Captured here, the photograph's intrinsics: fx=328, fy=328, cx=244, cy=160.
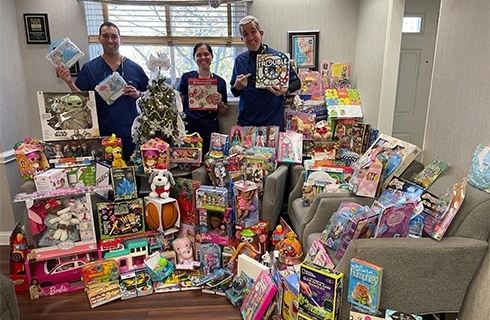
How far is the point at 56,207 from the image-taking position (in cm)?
234

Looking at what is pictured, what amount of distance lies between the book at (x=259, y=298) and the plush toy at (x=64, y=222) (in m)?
1.34

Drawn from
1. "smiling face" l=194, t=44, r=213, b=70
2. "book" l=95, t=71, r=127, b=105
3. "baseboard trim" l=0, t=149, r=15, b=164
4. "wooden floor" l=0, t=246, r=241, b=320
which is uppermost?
"smiling face" l=194, t=44, r=213, b=70

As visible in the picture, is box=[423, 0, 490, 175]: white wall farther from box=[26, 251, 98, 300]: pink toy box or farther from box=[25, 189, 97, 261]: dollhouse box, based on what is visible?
box=[26, 251, 98, 300]: pink toy box

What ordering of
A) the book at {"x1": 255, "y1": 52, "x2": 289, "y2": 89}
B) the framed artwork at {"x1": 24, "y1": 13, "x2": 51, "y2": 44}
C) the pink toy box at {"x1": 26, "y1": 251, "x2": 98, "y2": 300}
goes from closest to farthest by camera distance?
the pink toy box at {"x1": 26, "y1": 251, "x2": 98, "y2": 300} → the book at {"x1": 255, "y1": 52, "x2": 289, "y2": 89} → the framed artwork at {"x1": 24, "y1": 13, "x2": 51, "y2": 44}

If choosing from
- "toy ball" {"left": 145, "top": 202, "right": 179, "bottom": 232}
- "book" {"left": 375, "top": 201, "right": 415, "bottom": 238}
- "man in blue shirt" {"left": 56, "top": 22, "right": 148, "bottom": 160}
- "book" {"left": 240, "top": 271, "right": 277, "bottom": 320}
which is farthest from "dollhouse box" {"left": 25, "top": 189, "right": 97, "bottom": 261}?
"book" {"left": 375, "top": 201, "right": 415, "bottom": 238}

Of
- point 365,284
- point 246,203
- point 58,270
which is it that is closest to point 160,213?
point 246,203

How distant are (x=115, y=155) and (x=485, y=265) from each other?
239cm

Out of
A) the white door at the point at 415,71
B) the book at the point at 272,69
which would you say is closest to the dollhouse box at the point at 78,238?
the book at the point at 272,69

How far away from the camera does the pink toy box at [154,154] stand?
2479mm

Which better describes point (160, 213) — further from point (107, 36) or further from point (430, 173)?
point (430, 173)

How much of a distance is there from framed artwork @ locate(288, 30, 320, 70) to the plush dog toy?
74.4 inches

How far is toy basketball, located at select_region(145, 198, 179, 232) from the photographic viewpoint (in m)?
2.43

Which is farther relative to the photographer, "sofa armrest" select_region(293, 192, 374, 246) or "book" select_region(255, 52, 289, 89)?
"book" select_region(255, 52, 289, 89)

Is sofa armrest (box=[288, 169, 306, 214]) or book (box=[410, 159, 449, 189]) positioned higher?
book (box=[410, 159, 449, 189])
